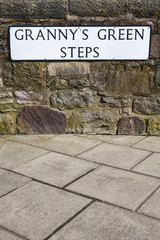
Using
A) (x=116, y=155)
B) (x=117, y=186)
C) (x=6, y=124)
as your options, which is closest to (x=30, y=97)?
(x=6, y=124)

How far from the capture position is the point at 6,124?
308 cm

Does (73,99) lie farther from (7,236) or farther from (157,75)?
(7,236)

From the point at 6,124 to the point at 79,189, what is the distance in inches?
61.5

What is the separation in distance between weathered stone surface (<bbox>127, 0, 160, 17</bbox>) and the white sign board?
0.15m

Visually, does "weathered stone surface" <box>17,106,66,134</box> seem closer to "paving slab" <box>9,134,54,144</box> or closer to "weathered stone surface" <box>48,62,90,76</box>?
"paving slab" <box>9,134,54,144</box>

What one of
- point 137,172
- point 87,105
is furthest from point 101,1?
point 137,172

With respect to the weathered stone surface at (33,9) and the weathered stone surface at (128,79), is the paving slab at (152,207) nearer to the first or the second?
the weathered stone surface at (128,79)

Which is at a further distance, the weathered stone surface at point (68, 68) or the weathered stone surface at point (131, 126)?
the weathered stone surface at point (131, 126)

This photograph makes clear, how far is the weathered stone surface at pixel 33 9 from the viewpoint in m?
2.79

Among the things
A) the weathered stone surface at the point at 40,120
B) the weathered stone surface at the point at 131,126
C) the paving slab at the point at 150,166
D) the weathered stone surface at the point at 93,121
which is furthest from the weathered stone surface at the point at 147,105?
the weathered stone surface at the point at 40,120

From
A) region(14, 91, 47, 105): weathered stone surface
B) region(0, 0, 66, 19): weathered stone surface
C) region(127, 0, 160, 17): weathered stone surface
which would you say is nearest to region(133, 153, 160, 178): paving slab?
region(14, 91, 47, 105): weathered stone surface

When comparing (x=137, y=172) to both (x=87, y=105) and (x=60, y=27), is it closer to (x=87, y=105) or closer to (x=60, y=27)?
(x=87, y=105)

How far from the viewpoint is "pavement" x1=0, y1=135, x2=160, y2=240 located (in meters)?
1.44

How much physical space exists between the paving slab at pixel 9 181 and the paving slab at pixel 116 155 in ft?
2.21
